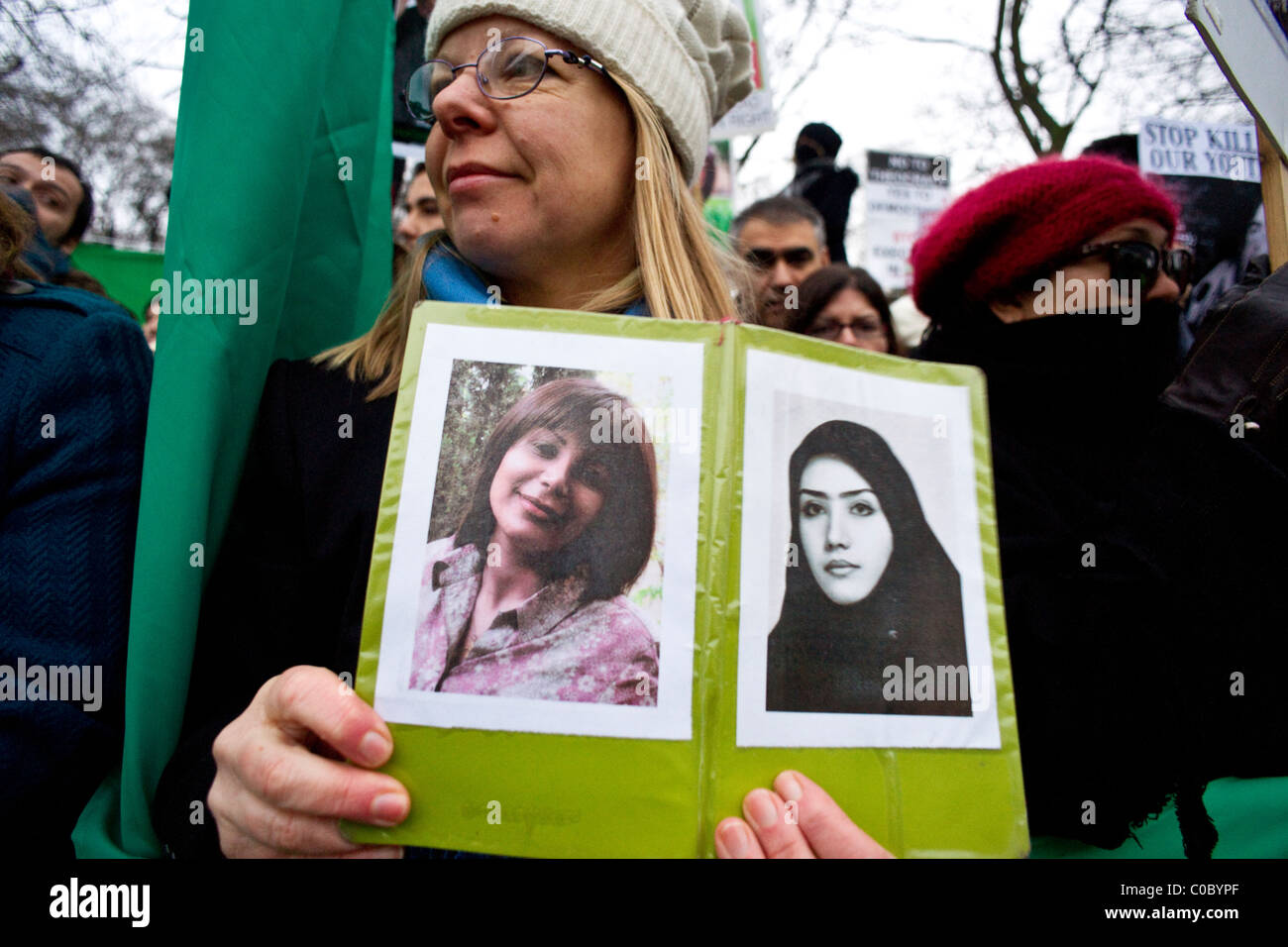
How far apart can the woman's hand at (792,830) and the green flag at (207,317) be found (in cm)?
56

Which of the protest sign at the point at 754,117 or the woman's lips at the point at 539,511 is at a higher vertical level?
the protest sign at the point at 754,117

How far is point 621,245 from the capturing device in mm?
1302

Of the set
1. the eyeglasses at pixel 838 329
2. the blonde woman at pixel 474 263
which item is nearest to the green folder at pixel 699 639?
the blonde woman at pixel 474 263

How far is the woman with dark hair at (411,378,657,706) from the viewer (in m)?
0.80

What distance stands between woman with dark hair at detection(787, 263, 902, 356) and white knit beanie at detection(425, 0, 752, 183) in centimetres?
141

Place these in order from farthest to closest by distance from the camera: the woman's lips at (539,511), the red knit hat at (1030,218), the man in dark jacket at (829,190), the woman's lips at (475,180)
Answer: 1. the man in dark jacket at (829,190)
2. the red knit hat at (1030,218)
3. the woman's lips at (475,180)
4. the woman's lips at (539,511)

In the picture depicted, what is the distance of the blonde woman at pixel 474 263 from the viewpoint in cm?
101

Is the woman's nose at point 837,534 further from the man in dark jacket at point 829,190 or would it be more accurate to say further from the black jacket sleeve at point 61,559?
the man in dark jacket at point 829,190

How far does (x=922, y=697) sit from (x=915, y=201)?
19.6ft

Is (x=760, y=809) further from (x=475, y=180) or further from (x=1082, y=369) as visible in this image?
A: (x=1082, y=369)

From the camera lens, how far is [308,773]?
0.74 m

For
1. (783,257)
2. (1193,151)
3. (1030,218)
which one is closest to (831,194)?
(783,257)

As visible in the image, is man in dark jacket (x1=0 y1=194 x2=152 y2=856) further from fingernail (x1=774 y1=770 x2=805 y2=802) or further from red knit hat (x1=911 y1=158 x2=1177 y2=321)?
red knit hat (x1=911 y1=158 x2=1177 y2=321)
